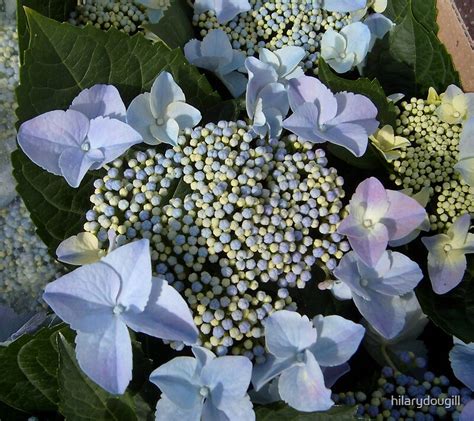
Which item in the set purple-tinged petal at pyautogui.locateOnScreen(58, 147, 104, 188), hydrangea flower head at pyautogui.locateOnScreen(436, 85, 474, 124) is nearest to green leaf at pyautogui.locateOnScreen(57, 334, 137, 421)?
purple-tinged petal at pyautogui.locateOnScreen(58, 147, 104, 188)

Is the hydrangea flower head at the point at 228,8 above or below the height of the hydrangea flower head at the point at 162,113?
above

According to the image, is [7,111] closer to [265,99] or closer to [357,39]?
[265,99]

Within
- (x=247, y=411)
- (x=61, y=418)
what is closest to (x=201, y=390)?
(x=247, y=411)

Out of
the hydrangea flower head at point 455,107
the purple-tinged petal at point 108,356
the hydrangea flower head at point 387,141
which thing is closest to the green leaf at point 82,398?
the purple-tinged petal at point 108,356

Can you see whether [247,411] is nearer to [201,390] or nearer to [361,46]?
[201,390]

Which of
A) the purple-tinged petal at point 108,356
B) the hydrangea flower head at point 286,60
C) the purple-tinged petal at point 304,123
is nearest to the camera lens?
the purple-tinged petal at point 108,356

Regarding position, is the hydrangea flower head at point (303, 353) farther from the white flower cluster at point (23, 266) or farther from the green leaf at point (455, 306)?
the white flower cluster at point (23, 266)

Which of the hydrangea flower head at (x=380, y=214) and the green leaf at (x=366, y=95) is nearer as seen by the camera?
the hydrangea flower head at (x=380, y=214)
